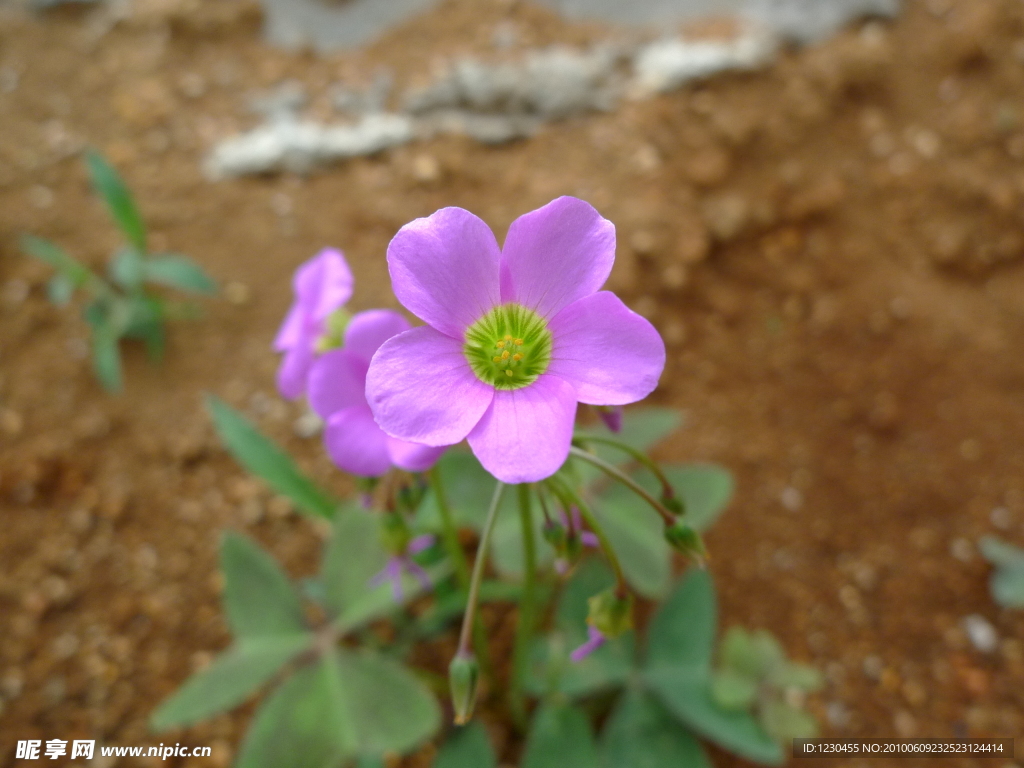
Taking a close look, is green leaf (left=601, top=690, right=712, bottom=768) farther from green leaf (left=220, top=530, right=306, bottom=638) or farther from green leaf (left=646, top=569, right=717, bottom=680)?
green leaf (left=220, top=530, right=306, bottom=638)

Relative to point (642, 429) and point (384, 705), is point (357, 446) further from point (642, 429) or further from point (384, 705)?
point (642, 429)

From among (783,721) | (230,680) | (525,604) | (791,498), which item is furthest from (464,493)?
(791,498)

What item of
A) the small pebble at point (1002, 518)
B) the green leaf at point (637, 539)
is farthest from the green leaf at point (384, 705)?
the small pebble at point (1002, 518)

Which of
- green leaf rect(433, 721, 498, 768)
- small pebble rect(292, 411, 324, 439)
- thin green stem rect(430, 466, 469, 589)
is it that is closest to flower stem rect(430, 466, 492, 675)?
thin green stem rect(430, 466, 469, 589)

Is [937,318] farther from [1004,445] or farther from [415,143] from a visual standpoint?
[415,143]

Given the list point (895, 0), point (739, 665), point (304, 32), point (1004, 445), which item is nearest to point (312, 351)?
point (739, 665)

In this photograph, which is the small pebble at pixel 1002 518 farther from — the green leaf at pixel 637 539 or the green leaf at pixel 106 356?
the green leaf at pixel 106 356
